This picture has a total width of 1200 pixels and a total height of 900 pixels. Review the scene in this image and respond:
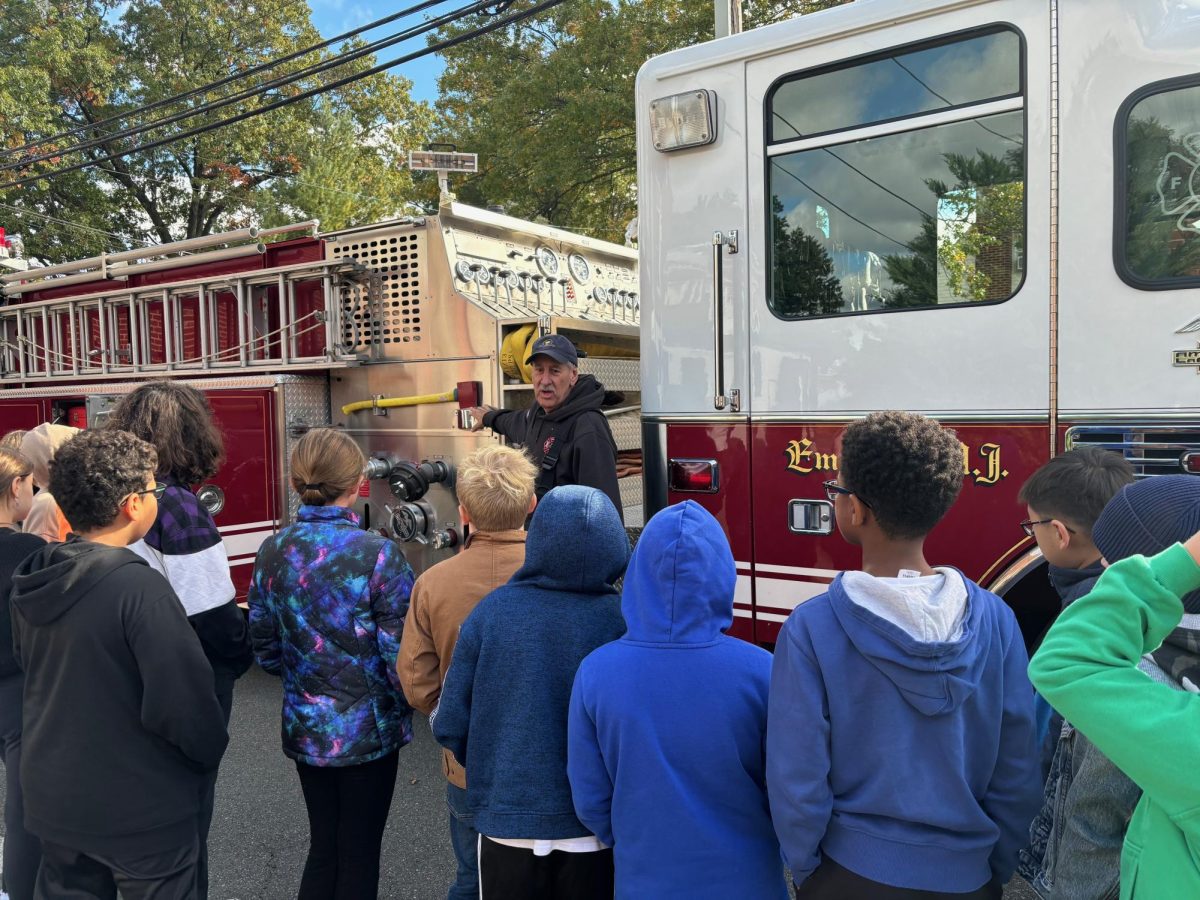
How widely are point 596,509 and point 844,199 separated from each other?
1.77 m

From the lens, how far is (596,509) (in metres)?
1.96

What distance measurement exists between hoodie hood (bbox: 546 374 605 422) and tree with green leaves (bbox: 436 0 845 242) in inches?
428

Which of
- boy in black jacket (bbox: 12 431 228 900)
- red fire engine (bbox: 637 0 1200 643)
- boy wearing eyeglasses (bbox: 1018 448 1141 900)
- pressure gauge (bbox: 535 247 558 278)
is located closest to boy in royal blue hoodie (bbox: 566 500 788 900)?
boy wearing eyeglasses (bbox: 1018 448 1141 900)

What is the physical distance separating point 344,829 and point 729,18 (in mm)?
3830

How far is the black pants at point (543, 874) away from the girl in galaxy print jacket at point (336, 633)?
0.64 m

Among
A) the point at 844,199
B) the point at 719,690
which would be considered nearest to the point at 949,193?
the point at 844,199

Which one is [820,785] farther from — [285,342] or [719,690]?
[285,342]

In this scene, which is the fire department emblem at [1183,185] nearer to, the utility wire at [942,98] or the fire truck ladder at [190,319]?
the utility wire at [942,98]

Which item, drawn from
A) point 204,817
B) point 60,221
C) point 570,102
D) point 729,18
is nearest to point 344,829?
point 204,817

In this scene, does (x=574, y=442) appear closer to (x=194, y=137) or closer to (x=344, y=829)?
(x=344, y=829)

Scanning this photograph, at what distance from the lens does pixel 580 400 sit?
3.79 meters

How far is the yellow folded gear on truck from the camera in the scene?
13.7 ft

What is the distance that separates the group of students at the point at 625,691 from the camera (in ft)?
4.50

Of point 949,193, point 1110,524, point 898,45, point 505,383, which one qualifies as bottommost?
point 1110,524
